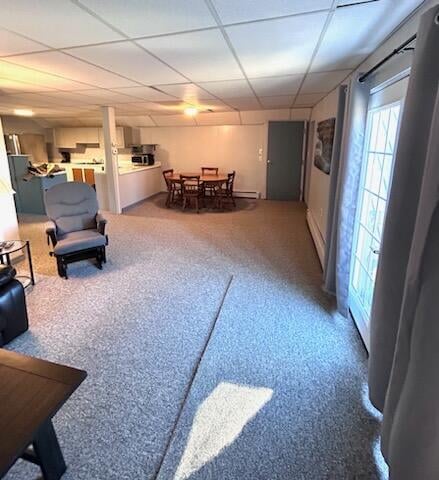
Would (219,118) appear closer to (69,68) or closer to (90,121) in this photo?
(90,121)

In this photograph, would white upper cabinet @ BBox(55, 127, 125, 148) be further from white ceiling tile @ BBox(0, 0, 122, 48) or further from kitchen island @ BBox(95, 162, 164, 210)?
white ceiling tile @ BBox(0, 0, 122, 48)

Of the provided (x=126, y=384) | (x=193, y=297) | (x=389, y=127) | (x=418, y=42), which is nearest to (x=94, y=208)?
(x=193, y=297)

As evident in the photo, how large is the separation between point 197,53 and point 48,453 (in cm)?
270

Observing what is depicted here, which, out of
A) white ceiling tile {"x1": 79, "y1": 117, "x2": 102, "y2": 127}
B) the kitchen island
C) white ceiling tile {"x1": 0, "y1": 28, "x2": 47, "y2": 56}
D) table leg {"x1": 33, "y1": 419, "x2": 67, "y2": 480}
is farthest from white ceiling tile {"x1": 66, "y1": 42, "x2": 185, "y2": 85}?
white ceiling tile {"x1": 79, "y1": 117, "x2": 102, "y2": 127}

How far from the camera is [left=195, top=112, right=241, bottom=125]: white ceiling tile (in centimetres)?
700

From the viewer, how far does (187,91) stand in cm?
401

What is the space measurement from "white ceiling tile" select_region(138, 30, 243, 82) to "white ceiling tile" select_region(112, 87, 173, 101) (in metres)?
1.05

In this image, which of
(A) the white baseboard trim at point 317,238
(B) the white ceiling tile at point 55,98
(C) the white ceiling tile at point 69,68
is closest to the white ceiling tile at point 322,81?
(A) the white baseboard trim at point 317,238

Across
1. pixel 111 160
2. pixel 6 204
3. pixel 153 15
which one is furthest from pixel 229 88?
pixel 6 204

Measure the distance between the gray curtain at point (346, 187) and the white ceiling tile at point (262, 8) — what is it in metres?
0.94

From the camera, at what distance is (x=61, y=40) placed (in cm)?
200

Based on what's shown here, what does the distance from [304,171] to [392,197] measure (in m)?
6.31

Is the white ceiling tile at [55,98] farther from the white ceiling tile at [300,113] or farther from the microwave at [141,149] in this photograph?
the white ceiling tile at [300,113]

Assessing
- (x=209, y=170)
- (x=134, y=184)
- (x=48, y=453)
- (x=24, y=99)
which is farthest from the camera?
(x=209, y=170)
